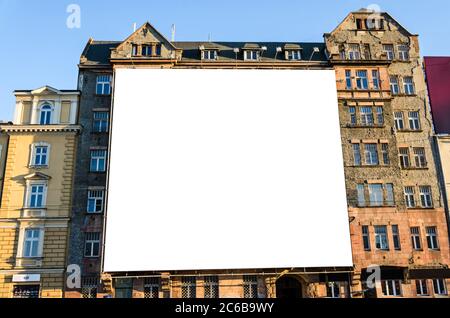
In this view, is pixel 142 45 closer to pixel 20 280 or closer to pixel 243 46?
pixel 243 46

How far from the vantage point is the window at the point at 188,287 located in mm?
→ 28906

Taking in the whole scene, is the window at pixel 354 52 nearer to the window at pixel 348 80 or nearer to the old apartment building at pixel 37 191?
the window at pixel 348 80

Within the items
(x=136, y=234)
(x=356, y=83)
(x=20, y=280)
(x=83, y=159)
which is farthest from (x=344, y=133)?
(x=20, y=280)

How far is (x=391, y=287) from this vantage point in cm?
2998

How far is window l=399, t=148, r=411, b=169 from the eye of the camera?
32812 mm

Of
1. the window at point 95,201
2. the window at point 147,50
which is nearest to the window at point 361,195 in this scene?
the window at point 95,201

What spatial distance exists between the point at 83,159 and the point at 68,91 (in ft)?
18.1

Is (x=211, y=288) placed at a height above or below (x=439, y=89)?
below

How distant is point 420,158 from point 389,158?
2.90 meters

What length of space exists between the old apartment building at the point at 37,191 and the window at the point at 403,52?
26359 mm

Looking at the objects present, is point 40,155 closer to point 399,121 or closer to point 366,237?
point 366,237

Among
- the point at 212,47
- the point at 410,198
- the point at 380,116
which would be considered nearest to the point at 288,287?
the point at 410,198

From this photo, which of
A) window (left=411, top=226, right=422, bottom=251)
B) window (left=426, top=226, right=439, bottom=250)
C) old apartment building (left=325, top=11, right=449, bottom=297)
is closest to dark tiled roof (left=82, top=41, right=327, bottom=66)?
old apartment building (left=325, top=11, right=449, bottom=297)

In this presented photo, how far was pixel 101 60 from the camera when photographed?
3472 cm
